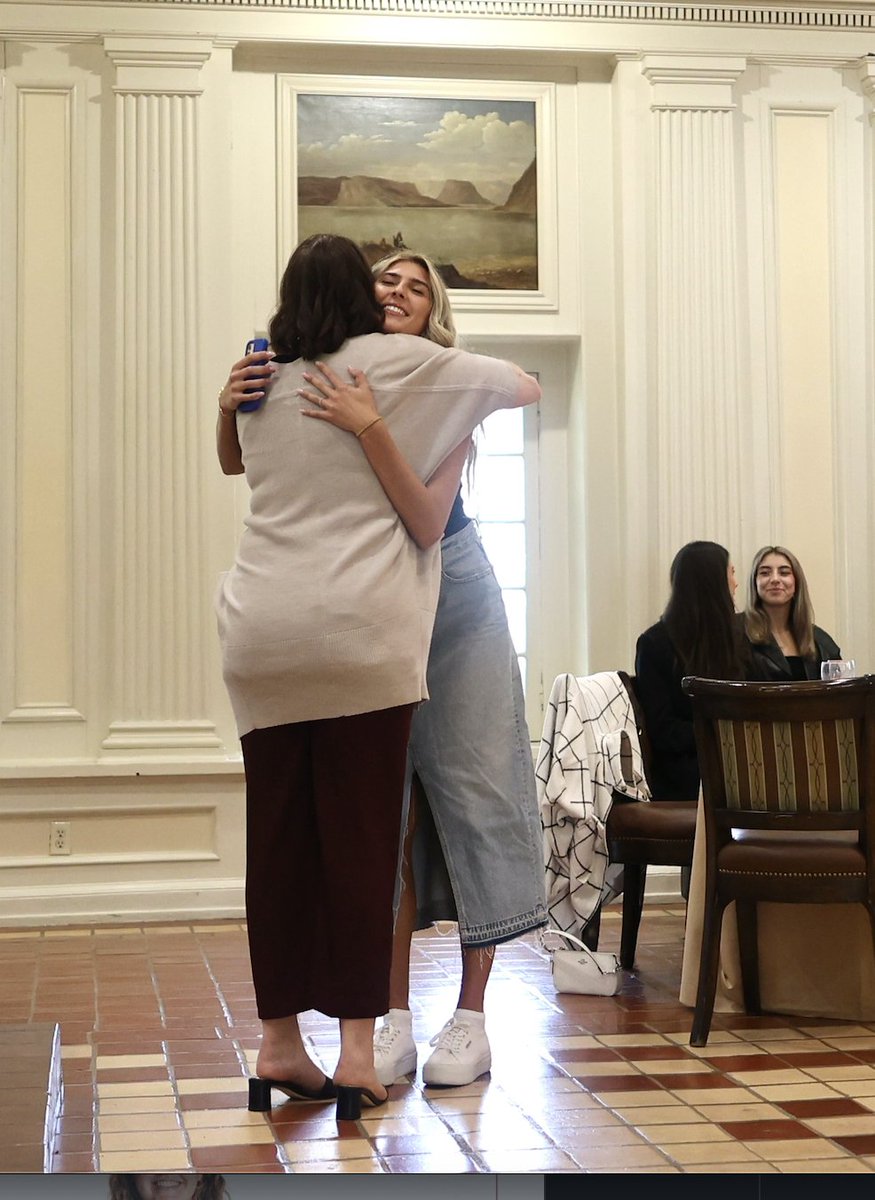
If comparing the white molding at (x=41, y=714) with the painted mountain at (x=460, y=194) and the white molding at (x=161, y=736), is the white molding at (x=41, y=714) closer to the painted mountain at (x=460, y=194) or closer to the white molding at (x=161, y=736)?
the white molding at (x=161, y=736)

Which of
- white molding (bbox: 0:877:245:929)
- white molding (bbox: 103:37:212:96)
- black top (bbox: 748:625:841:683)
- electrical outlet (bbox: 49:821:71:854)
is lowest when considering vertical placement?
white molding (bbox: 0:877:245:929)

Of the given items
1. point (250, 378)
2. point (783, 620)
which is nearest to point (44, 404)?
point (783, 620)

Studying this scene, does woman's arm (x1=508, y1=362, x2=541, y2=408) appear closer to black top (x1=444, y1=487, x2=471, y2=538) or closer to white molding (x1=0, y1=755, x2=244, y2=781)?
black top (x1=444, y1=487, x2=471, y2=538)

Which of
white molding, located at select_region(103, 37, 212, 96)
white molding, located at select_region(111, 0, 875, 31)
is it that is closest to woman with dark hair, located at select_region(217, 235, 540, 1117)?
white molding, located at select_region(103, 37, 212, 96)

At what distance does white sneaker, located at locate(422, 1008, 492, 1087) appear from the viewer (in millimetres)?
2873

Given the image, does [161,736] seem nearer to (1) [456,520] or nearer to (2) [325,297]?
(1) [456,520]

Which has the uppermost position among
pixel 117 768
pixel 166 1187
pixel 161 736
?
pixel 161 736

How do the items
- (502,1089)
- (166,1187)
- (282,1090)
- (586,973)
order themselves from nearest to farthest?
(166,1187), (282,1090), (502,1089), (586,973)

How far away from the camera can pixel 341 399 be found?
2549mm

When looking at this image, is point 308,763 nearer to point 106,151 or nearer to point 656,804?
point 656,804

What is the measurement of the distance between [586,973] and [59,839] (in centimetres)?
249

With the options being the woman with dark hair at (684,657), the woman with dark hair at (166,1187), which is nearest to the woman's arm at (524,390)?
the woman with dark hair at (166,1187)

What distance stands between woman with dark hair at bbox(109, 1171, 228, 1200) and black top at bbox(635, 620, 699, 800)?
2.57 metres

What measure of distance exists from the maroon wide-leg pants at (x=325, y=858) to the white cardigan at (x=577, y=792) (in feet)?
5.65
